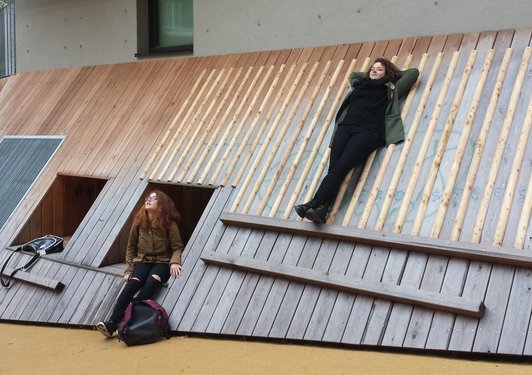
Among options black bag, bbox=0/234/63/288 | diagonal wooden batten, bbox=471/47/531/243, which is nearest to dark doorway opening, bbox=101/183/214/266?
black bag, bbox=0/234/63/288

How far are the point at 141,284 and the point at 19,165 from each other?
3.80m

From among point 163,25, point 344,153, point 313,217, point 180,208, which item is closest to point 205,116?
point 180,208

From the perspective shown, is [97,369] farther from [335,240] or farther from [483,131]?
[483,131]

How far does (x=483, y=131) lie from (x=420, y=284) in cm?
137

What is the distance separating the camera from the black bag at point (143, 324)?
4953mm

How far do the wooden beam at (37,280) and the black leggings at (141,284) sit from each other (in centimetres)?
119

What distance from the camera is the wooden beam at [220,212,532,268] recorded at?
417 cm

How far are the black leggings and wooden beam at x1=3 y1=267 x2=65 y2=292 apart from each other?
1.19 m

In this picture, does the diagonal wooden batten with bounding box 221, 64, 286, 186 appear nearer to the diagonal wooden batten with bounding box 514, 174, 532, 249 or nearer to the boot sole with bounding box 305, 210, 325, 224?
the boot sole with bounding box 305, 210, 325, 224

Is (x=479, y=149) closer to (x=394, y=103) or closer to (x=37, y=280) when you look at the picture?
(x=394, y=103)

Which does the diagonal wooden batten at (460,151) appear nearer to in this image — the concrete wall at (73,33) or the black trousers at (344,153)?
the black trousers at (344,153)

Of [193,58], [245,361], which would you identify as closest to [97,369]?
[245,361]

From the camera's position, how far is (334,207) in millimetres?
5160

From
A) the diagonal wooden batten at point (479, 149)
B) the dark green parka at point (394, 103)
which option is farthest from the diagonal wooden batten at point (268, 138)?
the diagonal wooden batten at point (479, 149)
